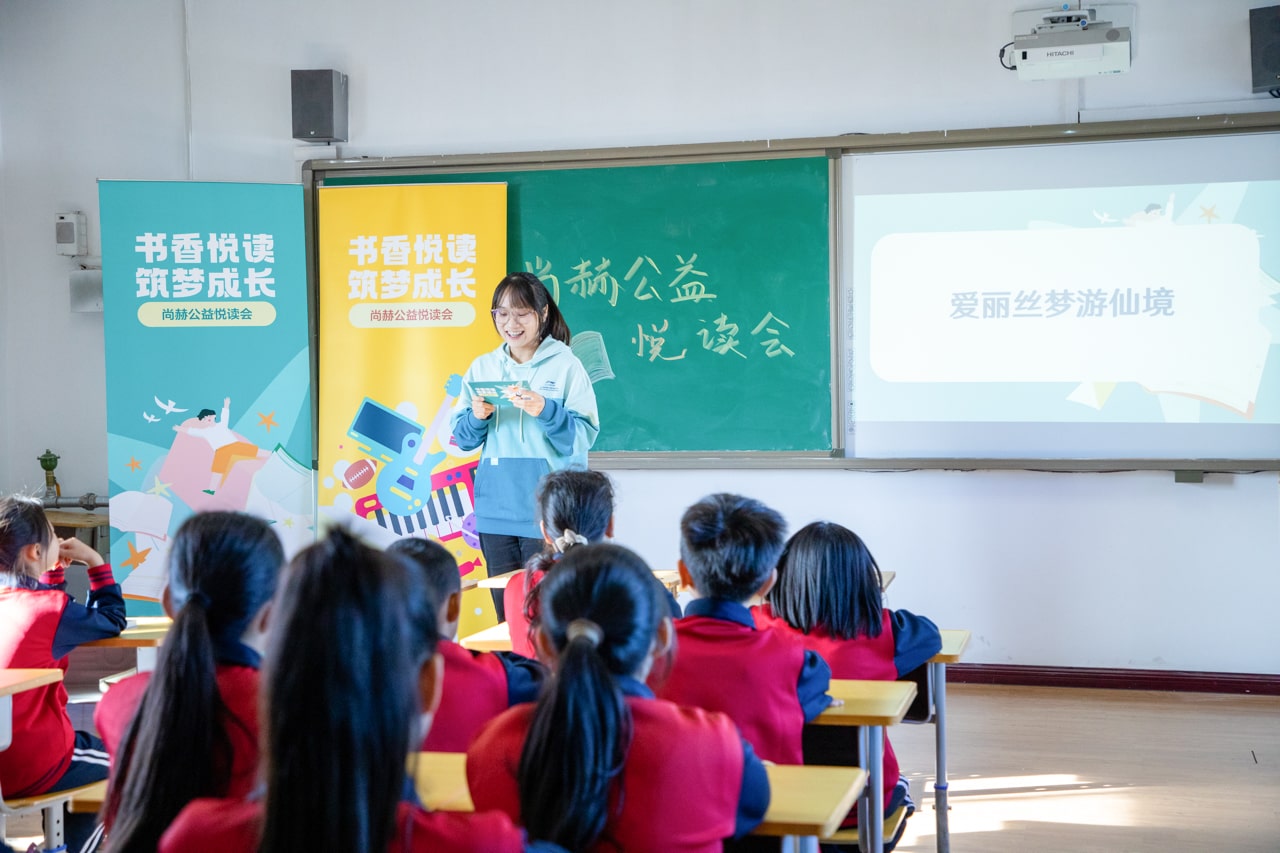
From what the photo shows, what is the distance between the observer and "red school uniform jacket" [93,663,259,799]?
1519 mm

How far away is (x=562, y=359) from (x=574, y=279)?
4.33 ft

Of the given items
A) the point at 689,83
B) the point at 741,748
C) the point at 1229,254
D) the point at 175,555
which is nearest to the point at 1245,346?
the point at 1229,254

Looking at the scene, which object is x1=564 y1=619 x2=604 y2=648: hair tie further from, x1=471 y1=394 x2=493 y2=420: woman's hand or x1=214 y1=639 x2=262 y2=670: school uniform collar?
x1=471 y1=394 x2=493 y2=420: woman's hand

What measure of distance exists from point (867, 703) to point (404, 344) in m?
3.56

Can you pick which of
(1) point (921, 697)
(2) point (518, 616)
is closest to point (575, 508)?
(2) point (518, 616)

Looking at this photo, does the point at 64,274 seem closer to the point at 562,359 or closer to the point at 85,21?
the point at 85,21

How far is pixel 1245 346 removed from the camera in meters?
4.62

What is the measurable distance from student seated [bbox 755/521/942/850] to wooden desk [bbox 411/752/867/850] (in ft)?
2.22

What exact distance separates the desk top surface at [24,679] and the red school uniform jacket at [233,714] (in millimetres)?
748

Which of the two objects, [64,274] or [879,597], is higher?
[64,274]

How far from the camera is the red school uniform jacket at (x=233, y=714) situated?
1.52m

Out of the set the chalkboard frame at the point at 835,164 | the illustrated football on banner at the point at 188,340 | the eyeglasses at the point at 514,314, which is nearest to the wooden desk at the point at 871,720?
the eyeglasses at the point at 514,314

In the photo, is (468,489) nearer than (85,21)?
Yes

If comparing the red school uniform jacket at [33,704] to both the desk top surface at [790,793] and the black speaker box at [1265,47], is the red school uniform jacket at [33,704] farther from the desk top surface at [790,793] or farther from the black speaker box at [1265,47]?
the black speaker box at [1265,47]
